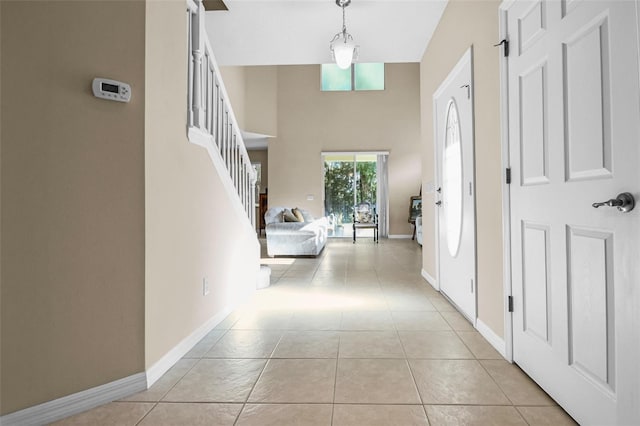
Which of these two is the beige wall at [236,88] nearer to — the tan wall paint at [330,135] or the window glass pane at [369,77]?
the tan wall paint at [330,135]

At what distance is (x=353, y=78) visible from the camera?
1084cm

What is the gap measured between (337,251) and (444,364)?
572 centimetres

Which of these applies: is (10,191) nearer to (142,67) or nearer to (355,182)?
(142,67)

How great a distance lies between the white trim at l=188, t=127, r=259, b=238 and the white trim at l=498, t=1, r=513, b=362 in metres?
1.92

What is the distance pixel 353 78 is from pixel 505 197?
9.32 metres

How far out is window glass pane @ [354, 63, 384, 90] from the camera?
1083 cm

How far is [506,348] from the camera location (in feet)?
7.41

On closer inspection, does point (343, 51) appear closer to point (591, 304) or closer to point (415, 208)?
point (591, 304)

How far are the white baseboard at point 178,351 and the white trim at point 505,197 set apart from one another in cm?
190

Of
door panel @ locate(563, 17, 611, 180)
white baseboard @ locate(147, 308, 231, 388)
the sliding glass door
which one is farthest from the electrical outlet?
the sliding glass door

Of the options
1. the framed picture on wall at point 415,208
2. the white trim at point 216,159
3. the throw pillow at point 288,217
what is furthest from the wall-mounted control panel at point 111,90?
the framed picture on wall at point 415,208

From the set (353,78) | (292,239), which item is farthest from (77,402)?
(353,78)

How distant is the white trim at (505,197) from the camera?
7.30 ft

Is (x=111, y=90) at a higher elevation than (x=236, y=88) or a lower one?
lower
